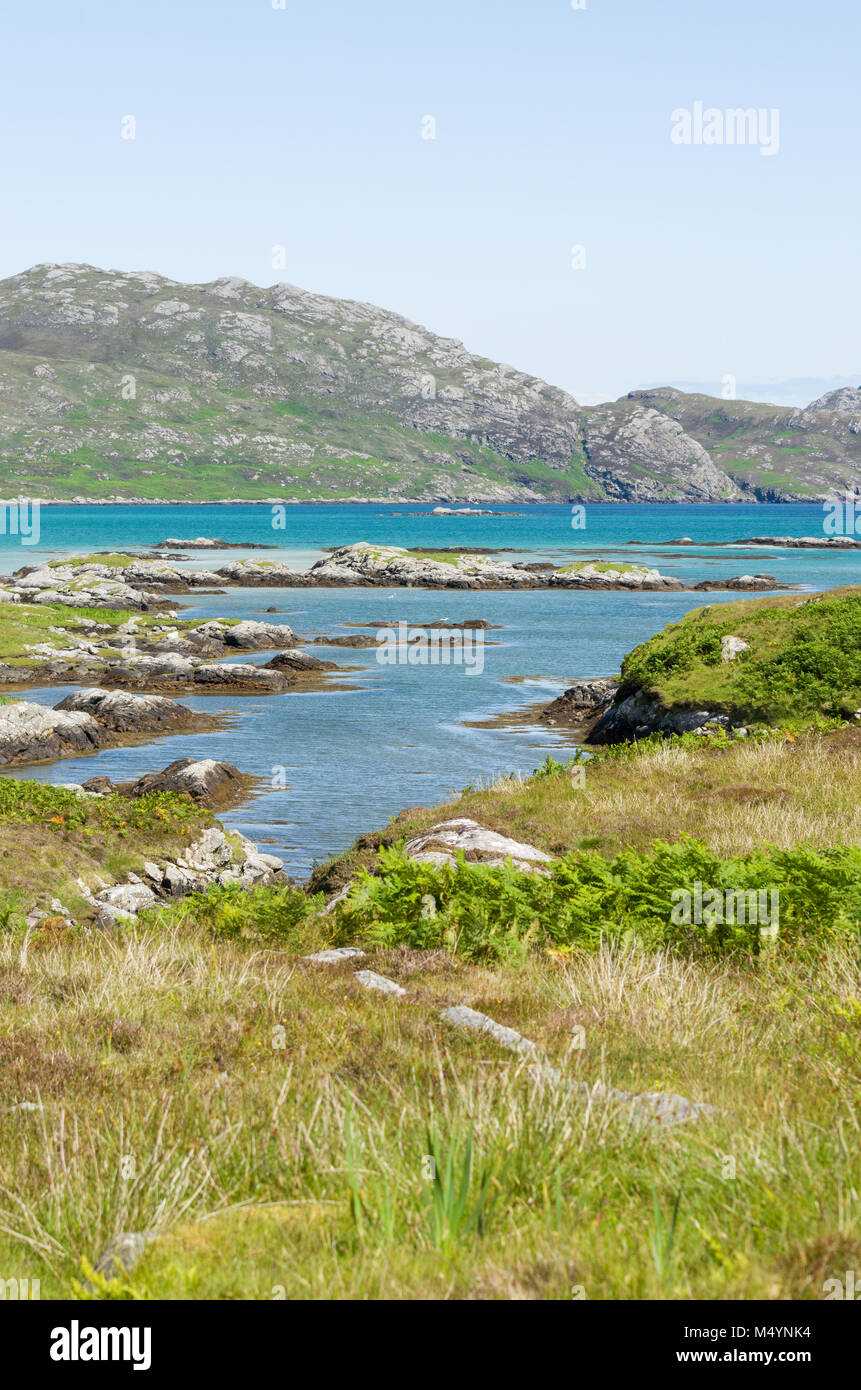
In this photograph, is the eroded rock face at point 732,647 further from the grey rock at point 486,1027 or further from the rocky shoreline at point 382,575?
the rocky shoreline at point 382,575

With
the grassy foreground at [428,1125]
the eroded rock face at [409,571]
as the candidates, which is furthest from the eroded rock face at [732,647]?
the eroded rock face at [409,571]

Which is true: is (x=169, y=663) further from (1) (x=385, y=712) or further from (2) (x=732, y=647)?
(2) (x=732, y=647)

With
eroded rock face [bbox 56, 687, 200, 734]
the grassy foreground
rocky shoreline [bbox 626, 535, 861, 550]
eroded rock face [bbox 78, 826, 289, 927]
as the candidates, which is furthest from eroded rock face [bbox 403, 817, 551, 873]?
rocky shoreline [bbox 626, 535, 861, 550]

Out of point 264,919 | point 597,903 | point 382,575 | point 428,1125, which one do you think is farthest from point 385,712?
point 382,575

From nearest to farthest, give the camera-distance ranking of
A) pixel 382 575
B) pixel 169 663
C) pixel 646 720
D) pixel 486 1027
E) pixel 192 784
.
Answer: pixel 486 1027 < pixel 646 720 < pixel 192 784 < pixel 169 663 < pixel 382 575

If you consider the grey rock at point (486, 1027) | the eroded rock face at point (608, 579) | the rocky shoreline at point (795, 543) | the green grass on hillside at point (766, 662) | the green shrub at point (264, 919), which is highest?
the rocky shoreline at point (795, 543)

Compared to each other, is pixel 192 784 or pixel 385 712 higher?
pixel 385 712

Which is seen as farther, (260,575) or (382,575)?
(382,575)

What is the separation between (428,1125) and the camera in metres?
4.98

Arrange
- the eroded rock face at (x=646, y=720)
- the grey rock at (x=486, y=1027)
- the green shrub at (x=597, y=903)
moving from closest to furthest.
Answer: the grey rock at (x=486, y=1027)
the green shrub at (x=597, y=903)
the eroded rock face at (x=646, y=720)

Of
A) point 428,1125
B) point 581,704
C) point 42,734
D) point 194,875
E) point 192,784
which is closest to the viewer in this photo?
point 428,1125

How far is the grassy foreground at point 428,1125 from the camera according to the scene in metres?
3.83

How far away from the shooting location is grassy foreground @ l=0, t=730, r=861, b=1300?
3.83 meters
